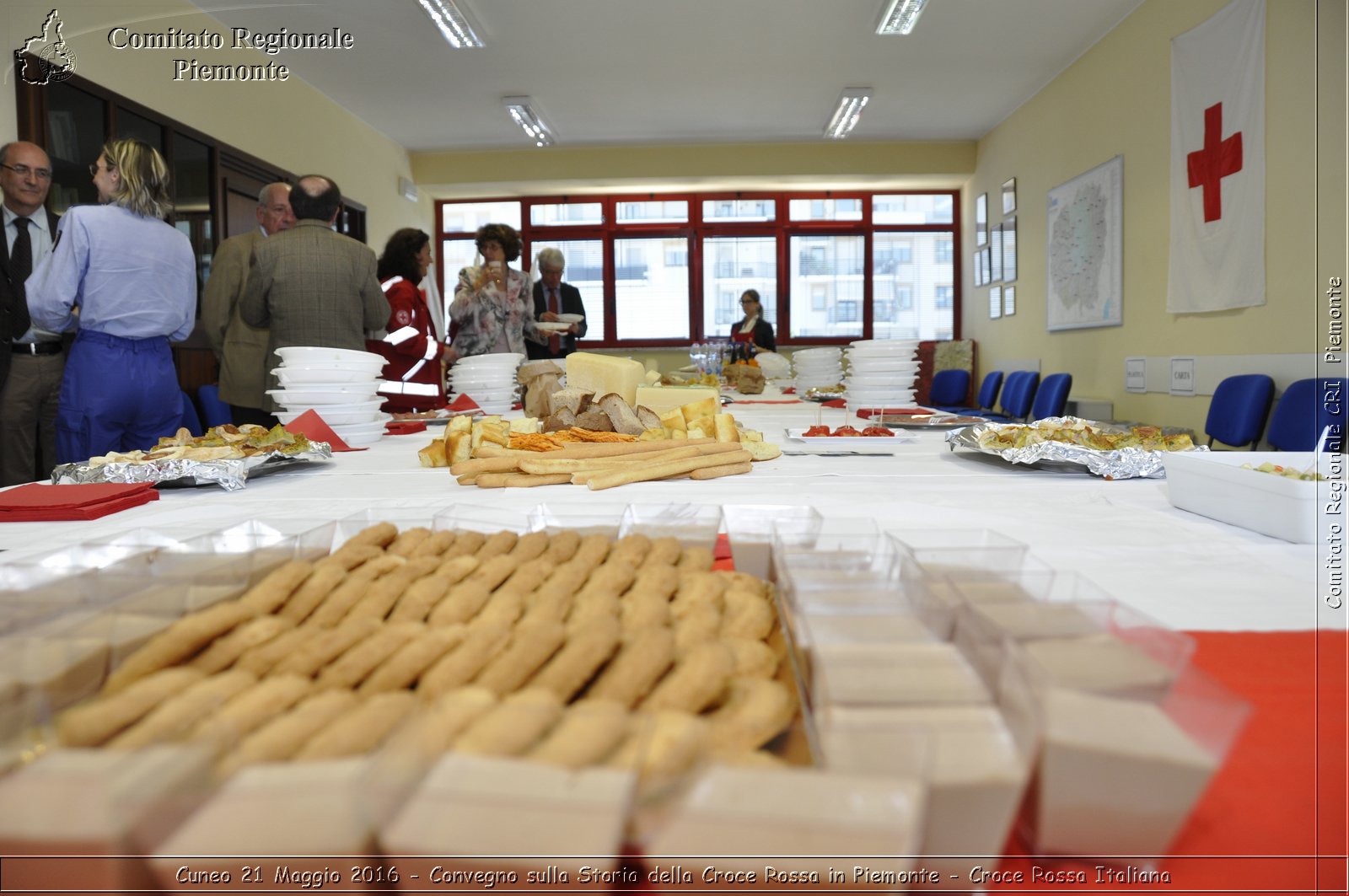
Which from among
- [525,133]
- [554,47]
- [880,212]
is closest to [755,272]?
[880,212]

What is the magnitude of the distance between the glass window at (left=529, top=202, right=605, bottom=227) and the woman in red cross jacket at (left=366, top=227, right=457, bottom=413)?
5367 mm

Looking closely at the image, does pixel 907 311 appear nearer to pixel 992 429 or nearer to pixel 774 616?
pixel 992 429

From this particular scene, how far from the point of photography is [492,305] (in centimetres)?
394

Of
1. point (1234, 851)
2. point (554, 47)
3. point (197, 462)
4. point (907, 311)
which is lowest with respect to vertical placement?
point (1234, 851)

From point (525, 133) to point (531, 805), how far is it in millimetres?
8203

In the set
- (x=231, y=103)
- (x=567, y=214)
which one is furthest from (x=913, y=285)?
(x=231, y=103)

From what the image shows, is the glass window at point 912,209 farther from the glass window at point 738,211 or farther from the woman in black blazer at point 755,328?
the woman in black blazer at point 755,328

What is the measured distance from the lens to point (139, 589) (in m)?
0.57

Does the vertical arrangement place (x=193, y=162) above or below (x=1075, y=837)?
above

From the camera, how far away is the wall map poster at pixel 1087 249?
544 cm

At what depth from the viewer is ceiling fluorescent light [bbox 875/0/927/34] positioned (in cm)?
485

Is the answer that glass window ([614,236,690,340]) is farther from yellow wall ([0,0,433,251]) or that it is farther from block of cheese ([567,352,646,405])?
block of cheese ([567,352,646,405])

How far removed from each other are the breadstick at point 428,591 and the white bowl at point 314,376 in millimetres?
1460

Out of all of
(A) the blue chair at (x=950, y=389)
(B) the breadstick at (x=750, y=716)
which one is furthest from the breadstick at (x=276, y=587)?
(A) the blue chair at (x=950, y=389)
